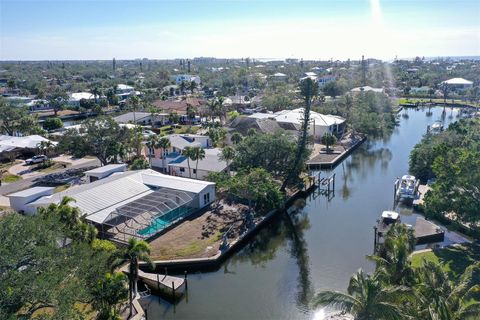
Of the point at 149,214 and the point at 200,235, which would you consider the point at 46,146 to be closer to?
the point at 149,214

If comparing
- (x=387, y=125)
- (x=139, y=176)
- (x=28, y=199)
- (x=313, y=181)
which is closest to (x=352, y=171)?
(x=313, y=181)

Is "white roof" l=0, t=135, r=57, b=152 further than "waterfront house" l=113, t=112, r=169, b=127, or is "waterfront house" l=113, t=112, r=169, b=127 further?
"waterfront house" l=113, t=112, r=169, b=127

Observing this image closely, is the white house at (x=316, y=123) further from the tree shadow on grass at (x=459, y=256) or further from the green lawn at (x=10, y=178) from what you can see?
the tree shadow on grass at (x=459, y=256)

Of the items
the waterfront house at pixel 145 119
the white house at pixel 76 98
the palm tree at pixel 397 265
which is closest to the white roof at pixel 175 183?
the palm tree at pixel 397 265

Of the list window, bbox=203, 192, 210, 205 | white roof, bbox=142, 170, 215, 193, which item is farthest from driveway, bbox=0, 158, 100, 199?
window, bbox=203, 192, 210, 205

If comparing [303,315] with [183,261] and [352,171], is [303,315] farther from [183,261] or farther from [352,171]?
[352,171]

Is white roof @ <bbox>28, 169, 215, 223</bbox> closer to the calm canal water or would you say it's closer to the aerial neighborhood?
the aerial neighborhood
